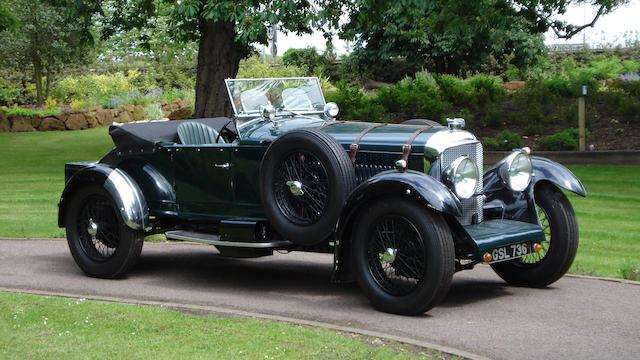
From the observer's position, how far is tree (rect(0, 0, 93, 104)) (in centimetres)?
3772

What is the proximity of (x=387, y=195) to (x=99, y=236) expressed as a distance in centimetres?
316

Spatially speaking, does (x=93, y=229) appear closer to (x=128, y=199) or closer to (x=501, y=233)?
(x=128, y=199)

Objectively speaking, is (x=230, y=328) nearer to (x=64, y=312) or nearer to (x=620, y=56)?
(x=64, y=312)

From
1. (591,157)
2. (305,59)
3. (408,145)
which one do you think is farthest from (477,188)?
(305,59)

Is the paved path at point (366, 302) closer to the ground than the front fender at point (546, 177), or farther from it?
closer to the ground

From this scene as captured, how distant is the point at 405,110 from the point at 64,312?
54.0ft

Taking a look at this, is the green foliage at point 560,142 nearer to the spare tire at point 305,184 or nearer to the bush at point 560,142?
the bush at point 560,142

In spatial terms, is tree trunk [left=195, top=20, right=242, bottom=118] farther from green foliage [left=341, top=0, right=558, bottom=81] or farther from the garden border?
green foliage [left=341, top=0, right=558, bottom=81]

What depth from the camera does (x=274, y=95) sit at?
9906mm

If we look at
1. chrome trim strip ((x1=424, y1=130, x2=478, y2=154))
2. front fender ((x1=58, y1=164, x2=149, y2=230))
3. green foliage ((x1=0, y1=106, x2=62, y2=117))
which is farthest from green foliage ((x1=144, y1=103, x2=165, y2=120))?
chrome trim strip ((x1=424, y1=130, x2=478, y2=154))

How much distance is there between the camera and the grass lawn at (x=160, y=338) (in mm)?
6543

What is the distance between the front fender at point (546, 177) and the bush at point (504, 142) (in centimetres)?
1092

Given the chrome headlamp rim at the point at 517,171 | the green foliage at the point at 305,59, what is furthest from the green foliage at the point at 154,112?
the chrome headlamp rim at the point at 517,171

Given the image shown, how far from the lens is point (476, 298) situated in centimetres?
854
